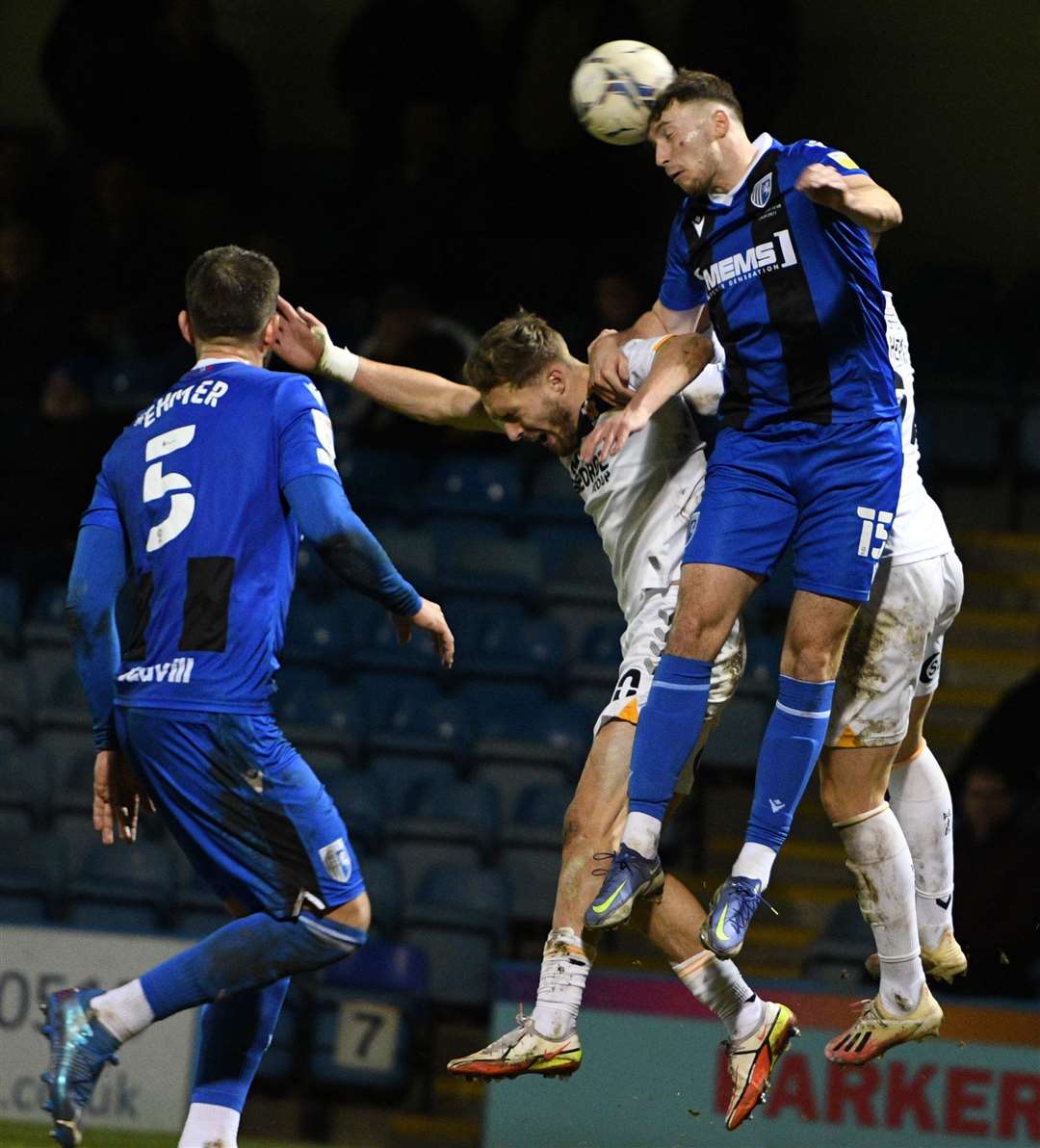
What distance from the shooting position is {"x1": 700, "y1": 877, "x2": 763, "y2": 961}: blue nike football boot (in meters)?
5.52

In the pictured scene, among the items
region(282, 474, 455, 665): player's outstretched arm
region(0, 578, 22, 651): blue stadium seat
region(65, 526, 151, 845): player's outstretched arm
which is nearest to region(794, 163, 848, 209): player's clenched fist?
region(282, 474, 455, 665): player's outstretched arm

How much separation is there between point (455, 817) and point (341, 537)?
4301mm

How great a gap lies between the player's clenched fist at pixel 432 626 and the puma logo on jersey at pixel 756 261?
3.85 feet

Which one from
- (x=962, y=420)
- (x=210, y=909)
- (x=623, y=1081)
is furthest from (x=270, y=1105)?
(x=962, y=420)

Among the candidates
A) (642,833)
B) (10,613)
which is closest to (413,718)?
(10,613)

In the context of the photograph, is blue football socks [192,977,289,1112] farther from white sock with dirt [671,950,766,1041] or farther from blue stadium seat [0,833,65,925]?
blue stadium seat [0,833,65,925]

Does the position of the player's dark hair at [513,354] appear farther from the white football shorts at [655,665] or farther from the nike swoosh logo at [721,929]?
the nike swoosh logo at [721,929]

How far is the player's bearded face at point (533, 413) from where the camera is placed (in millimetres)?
6105

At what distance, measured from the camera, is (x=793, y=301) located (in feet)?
18.4

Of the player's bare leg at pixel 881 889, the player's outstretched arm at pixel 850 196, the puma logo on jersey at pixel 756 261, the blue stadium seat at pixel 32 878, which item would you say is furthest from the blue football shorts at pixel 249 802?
the blue stadium seat at pixel 32 878

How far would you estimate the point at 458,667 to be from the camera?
10156 millimetres

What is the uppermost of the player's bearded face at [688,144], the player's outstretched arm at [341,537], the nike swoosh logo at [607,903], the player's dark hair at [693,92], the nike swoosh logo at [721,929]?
the player's dark hair at [693,92]

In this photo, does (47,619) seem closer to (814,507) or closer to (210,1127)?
(210,1127)

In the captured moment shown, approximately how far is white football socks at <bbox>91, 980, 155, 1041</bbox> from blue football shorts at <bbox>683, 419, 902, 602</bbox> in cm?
187
